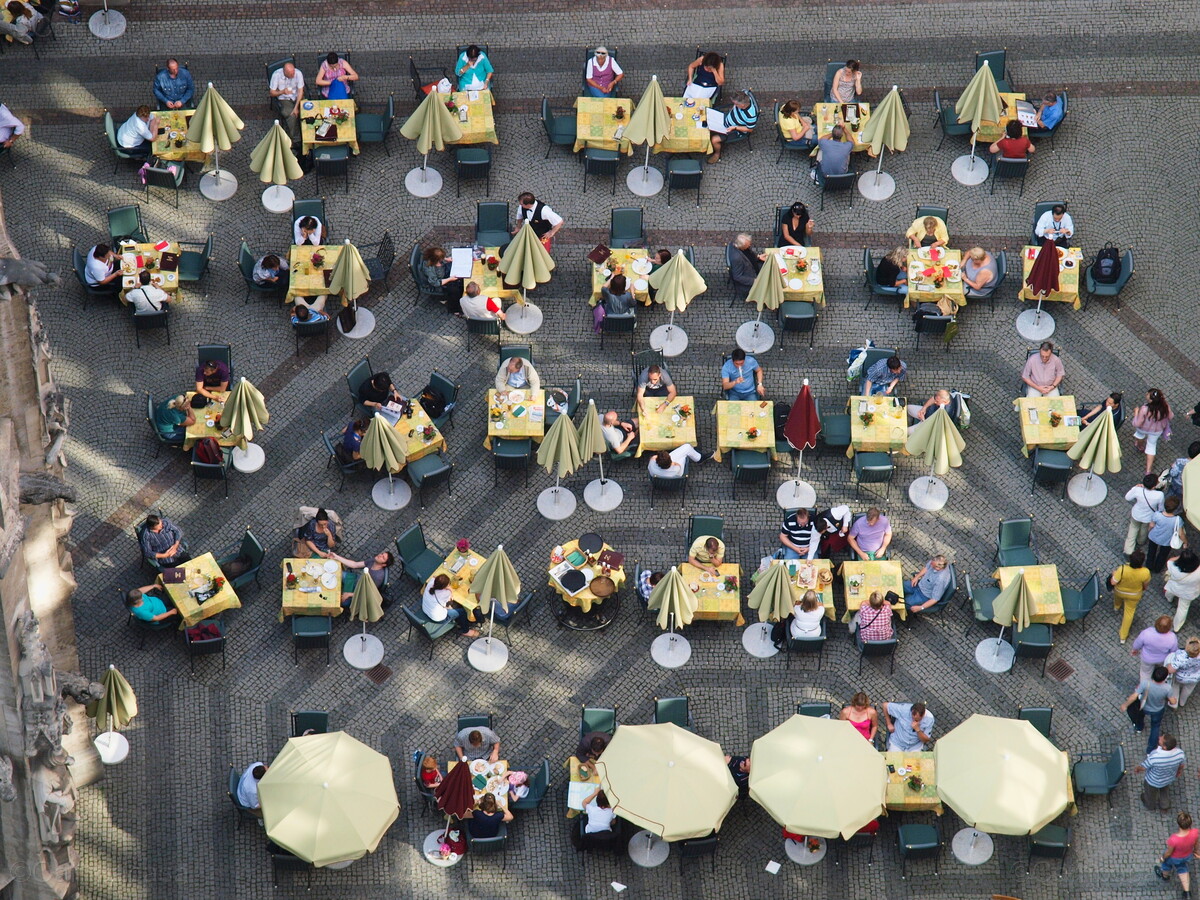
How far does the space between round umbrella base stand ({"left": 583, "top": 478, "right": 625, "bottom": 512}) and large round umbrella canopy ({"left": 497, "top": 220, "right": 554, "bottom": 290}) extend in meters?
3.48

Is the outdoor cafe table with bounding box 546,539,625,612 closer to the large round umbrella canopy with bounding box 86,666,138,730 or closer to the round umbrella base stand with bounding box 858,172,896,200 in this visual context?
the large round umbrella canopy with bounding box 86,666,138,730

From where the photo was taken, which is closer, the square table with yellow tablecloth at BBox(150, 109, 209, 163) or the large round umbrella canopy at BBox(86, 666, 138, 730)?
the large round umbrella canopy at BBox(86, 666, 138, 730)

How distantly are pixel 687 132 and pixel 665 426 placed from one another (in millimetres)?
6306

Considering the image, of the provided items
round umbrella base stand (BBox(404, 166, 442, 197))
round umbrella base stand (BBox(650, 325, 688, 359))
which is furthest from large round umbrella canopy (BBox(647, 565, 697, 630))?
round umbrella base stand (BBox(404, 166, 442, 197))

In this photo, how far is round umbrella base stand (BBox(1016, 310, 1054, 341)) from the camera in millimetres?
32375

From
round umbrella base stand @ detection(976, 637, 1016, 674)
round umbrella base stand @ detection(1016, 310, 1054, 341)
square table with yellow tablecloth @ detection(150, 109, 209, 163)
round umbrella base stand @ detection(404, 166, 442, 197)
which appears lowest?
round umbrella base stand @ detection(976, 637, 1016, 674)

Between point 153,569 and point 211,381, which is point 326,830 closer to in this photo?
point 153,569

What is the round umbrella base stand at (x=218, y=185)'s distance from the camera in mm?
33906

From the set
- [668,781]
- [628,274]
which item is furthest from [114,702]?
[628,274]

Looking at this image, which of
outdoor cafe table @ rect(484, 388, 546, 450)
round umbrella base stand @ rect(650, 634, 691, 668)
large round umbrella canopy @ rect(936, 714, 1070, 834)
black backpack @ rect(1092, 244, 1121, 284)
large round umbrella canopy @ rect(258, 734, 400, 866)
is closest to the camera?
large round umbrella canopy @ rect(258, 734, 400, 866)

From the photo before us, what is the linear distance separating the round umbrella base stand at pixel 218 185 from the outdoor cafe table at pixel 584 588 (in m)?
9.72

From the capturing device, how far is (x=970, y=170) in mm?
Result: 34438

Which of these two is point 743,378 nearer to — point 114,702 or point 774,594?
point 774,594

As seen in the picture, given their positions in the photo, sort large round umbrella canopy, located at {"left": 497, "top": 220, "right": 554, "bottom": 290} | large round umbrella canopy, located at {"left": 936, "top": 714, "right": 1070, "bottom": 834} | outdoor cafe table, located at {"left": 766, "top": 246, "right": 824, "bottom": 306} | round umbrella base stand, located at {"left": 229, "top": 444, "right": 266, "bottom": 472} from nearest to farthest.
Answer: large round umbrella canopy, located at {"left": 936, "top": 714, "right": 1070, "bottom": 834} → round umbrella base stand, located at {"left": 229, "top": 444, "right": 266, "bottom": 472} → large round umbrella canopy, located at {"left": 497, "top": 220, "right": 554, "bottom": 290} → outdoor cafe table, located at {"left": 766, "top": 246, "right": 824, "bottom": 306}
